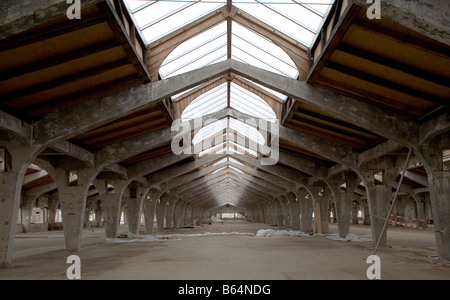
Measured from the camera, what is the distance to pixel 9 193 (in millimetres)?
11391

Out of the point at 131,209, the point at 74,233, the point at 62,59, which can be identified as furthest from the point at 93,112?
the point at 131,209

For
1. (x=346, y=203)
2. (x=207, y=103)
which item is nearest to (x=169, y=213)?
(x=346, y=203)

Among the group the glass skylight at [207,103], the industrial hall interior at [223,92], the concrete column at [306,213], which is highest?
the glass skylight at [207,103]

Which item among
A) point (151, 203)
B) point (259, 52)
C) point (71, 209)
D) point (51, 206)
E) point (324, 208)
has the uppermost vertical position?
point (259, 52)

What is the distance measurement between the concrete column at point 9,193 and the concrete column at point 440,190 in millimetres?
12851

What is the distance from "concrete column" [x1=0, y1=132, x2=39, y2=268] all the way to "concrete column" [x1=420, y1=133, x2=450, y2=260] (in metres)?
12.9

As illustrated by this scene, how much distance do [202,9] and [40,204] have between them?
36789 mm

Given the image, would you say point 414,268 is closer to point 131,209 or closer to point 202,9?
point 202,9

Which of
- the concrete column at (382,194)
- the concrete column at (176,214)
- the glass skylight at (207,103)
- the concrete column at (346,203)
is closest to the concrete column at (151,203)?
the concrete column at (176,214)

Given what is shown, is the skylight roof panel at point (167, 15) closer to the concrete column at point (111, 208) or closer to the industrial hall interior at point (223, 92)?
the industrial hall interior at point (223, 92)

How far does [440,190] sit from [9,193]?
13.2 m

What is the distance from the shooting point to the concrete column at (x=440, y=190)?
12.2 m

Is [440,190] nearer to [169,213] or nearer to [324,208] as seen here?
[324,208]

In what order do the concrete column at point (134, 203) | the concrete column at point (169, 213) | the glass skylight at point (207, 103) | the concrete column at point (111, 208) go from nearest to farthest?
1. the glass skylight at point (207, 103)
2. the concrete column at point (111, 208)
3. the concrete column at point (134, 203)
4. the concrete column at point (169, 213)
